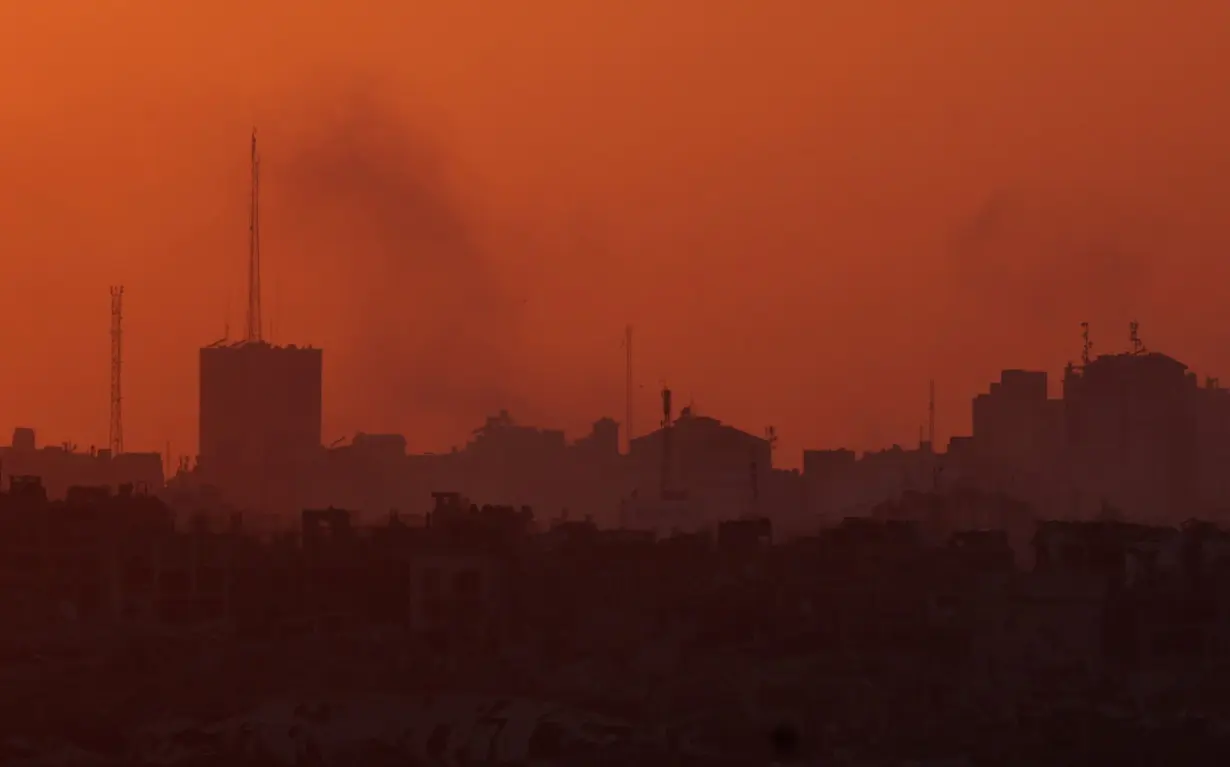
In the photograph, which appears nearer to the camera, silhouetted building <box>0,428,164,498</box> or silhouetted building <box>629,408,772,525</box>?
silhouetted building <box>0,428,164,498</box>

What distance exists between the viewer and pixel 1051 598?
68875 mm

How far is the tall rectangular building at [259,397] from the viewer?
175000mm

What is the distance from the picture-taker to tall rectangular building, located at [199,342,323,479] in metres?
175

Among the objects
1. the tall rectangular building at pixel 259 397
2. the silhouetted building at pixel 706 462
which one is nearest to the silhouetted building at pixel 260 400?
the tall rectangular building at pixel 259 397

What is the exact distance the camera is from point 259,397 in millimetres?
175875

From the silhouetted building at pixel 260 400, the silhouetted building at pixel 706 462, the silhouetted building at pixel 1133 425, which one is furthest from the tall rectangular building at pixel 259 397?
the silhouetted building at pixel 1133 425

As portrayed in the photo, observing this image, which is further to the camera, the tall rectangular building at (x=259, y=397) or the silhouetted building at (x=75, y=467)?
the tall rectangular building at (x=259, y=397)

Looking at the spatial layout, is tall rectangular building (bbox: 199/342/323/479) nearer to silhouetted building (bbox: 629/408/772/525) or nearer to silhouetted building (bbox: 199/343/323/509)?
silhouetted building (bbox: 199/343/323/509)

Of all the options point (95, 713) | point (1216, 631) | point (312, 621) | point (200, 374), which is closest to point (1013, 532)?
point (1216, 631)

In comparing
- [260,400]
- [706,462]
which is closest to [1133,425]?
[706,462]

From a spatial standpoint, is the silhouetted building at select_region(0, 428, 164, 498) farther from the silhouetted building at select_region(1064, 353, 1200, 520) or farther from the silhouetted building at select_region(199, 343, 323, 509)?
the silhouetted building at select_region(1064, 353, 1200, 520)

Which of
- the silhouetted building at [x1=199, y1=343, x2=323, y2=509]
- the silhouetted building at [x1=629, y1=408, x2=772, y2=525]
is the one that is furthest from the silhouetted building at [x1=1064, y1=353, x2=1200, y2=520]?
the silhouetted building at [x1=199, y1=343, x2=323, y2=509]

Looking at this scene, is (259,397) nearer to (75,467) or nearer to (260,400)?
(260,400)

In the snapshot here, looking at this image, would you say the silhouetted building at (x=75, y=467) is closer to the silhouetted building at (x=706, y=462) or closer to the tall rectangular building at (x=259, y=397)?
the tall rectangular building at (x=259, y=397)
